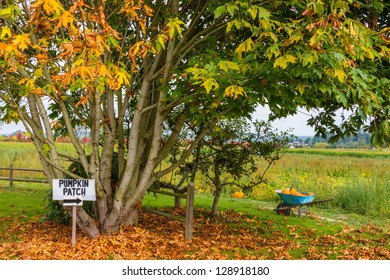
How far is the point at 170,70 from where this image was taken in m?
7.91

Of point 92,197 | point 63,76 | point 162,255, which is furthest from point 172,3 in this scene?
point 162,255

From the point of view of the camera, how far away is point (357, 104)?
6535 mm

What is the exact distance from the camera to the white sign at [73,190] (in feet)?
23.5

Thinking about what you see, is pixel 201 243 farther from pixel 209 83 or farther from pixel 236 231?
pixel 209 83

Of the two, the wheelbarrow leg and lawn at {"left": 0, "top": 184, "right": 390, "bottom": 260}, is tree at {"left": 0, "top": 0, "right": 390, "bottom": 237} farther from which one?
the wheelbarrow leg

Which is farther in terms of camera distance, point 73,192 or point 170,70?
point 170,70

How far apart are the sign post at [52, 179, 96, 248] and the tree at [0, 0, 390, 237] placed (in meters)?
0.38

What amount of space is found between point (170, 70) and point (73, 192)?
105 inches

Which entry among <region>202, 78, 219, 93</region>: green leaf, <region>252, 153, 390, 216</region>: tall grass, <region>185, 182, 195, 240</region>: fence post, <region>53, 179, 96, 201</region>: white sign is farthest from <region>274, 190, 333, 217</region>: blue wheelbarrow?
<region>202, 78, 219, 93</region>: green leaf

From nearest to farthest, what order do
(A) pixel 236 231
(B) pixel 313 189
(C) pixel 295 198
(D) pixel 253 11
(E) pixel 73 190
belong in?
1. (D) pixel 253 11
2. (E) pixel 73 190
3. (A) pixel 236 231
4. (C) pixel 295 198
5. (B) pixel 313 189

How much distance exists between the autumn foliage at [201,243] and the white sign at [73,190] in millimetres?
800

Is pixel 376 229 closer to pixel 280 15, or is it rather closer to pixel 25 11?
pixel 280 15

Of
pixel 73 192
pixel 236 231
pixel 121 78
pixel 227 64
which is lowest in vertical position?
pixel 236 231

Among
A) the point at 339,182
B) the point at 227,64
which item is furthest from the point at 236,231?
the point at 339,182
